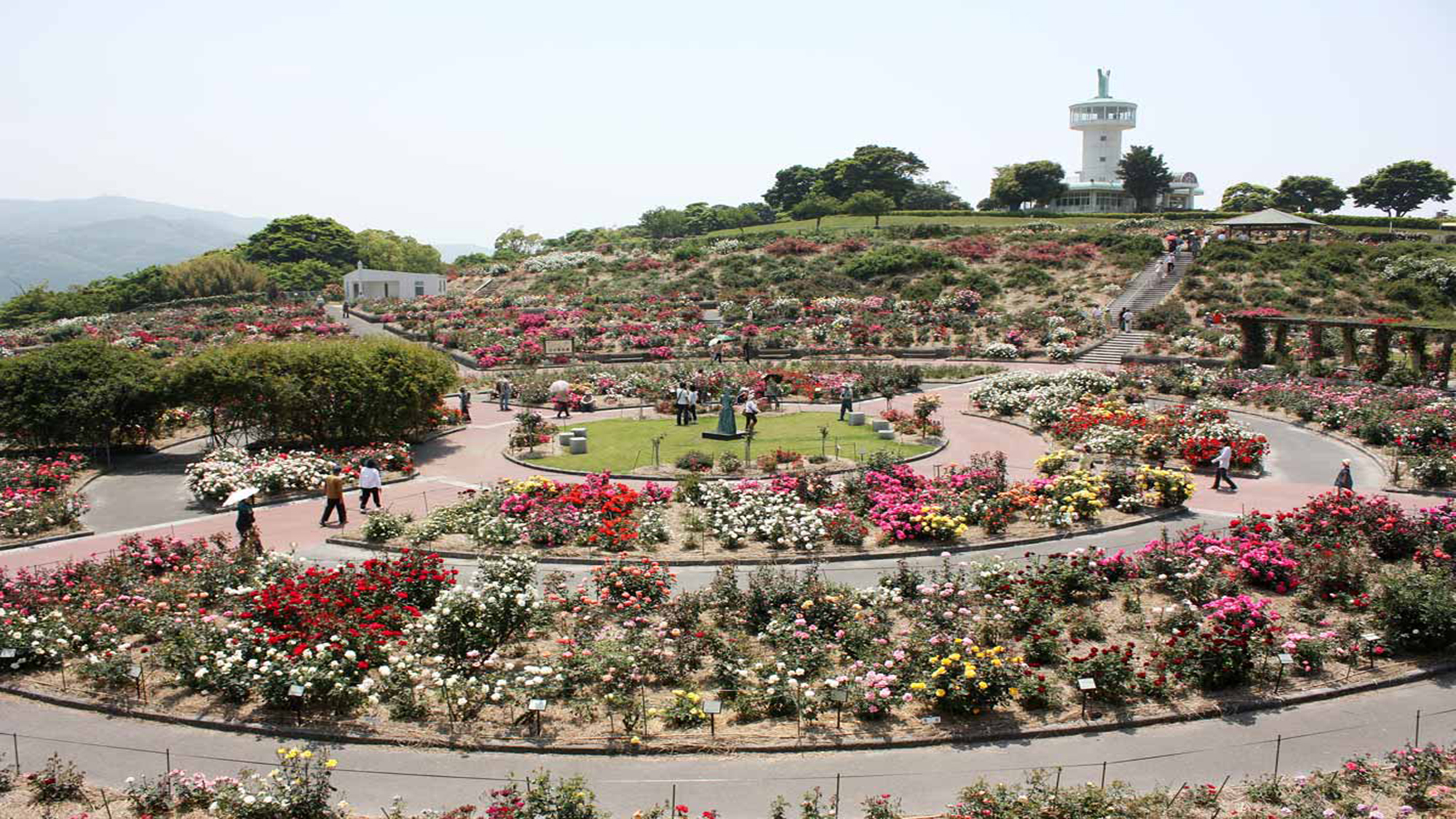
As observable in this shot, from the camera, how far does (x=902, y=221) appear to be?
7669 cm

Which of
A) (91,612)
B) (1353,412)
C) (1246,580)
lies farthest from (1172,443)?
(91,612)

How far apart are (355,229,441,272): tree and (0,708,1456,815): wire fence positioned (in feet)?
307

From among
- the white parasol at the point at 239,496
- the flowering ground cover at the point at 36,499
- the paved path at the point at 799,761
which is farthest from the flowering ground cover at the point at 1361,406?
the flowering ground cover at the point at 36,499

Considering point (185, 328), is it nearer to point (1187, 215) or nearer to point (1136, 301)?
point (1136, 301)

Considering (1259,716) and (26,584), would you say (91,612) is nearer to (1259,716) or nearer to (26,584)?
(26,584)

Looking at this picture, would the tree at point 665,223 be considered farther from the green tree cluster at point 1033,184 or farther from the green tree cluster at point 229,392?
the green tree cluster at point 229,392

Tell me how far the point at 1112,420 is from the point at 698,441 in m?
10.3

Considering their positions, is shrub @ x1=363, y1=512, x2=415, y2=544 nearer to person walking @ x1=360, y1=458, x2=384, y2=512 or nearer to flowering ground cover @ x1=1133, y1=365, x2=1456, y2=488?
person walking @ x1=360, y1=458, x2=384, y2=512

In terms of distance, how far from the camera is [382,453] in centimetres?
2202

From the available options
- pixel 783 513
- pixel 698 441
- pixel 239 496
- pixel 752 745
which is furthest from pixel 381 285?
pixel 752 745

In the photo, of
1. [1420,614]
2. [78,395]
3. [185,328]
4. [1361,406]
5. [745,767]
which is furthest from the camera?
[185,328]

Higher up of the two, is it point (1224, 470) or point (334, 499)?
Result: point (334, 499)

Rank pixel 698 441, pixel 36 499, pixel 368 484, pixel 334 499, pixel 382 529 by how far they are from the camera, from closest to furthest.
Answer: pixel 382 529, pixel 334 499, pixel 36 499, pixel 368 484, pixel 698 441

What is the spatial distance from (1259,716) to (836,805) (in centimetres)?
525
